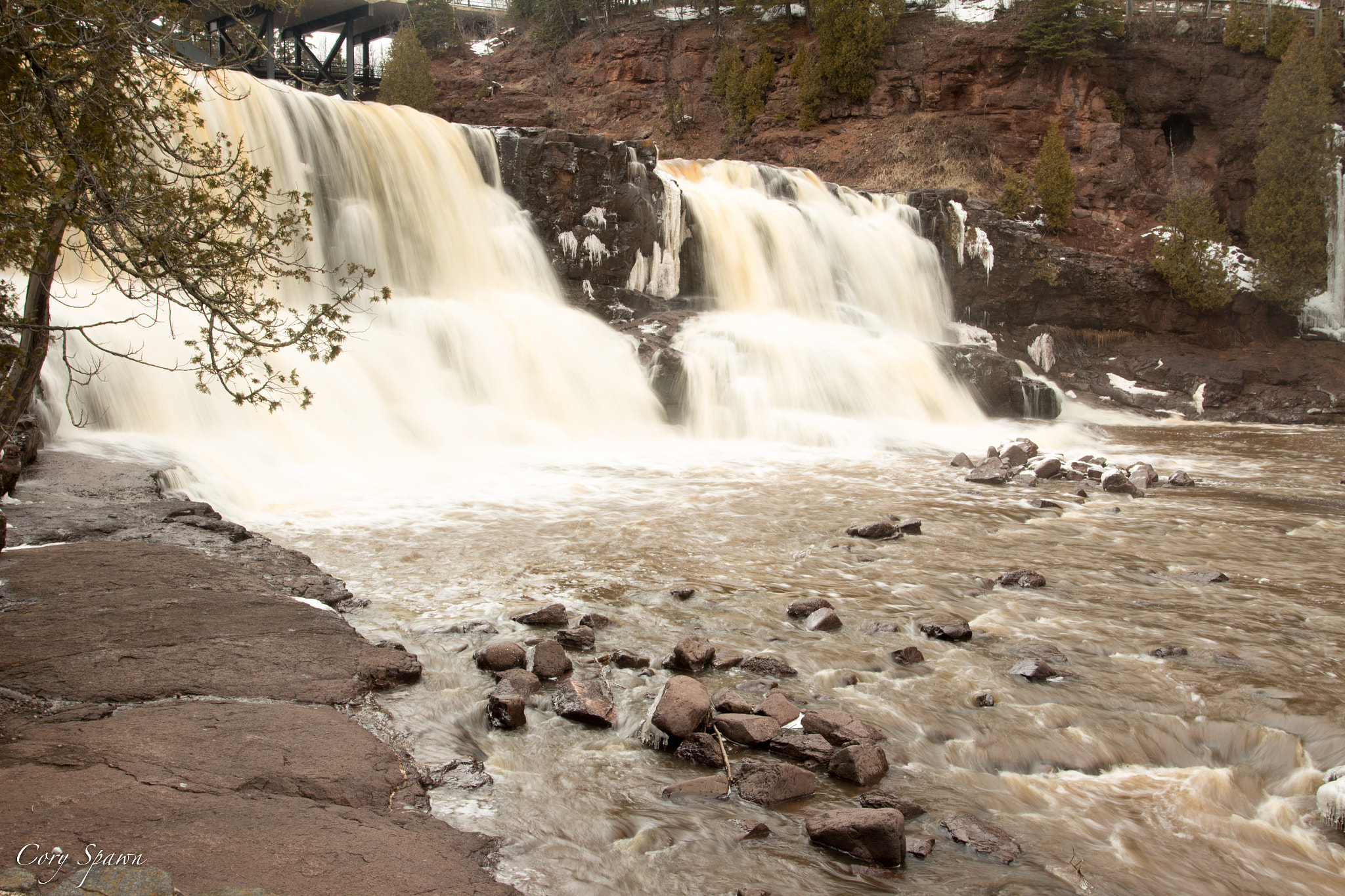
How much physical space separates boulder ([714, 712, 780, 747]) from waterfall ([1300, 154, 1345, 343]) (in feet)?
90.7

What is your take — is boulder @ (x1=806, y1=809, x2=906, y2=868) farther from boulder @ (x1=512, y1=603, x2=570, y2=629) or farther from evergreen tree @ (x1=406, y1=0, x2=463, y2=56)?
evergreen tree @ (x1=406, y1=0, x2=463, y2=56)

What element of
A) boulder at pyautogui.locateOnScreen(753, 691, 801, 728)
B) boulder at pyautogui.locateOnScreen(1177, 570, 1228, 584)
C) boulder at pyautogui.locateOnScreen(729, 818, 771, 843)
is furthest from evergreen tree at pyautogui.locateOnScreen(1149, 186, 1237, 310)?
Answer: boulder at pyautogui.locateOnScreen(729, 818, 771, 843)

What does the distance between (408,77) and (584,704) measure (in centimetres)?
3325

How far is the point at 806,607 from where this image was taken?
20.0ft

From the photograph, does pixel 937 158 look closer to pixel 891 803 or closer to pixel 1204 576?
pixel 1204 576

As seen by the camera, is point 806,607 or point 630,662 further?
point 806,607

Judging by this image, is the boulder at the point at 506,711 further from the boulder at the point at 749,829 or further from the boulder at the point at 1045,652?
the boulder at the point at 1045,652

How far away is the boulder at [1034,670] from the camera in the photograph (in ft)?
16.8

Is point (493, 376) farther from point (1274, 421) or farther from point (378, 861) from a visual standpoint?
point (1274, 421)

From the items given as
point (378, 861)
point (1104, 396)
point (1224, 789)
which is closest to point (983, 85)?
point (1104, 396)

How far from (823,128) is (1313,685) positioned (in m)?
29.2

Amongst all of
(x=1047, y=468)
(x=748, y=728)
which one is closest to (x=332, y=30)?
(x=1047, y=468)

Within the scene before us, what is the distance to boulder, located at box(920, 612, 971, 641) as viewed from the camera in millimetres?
5730

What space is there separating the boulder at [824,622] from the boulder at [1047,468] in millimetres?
7518
